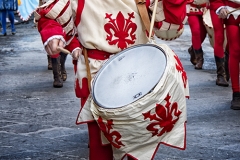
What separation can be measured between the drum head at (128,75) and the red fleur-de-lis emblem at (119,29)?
21 cm

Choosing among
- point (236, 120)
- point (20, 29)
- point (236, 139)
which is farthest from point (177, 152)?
point (20, 29)

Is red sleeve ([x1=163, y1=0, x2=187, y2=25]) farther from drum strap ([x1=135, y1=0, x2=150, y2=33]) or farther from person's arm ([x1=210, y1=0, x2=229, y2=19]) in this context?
person's arm ([x1=210, y1=0, x2=229, y2=19])

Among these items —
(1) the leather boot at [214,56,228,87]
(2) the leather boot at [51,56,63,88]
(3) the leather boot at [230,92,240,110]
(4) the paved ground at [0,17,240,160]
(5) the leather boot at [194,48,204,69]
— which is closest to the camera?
(4) the paved ground at [0,17,240,160]

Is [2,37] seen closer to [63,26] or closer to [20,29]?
[20,29]

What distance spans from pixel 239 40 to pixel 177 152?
220cm

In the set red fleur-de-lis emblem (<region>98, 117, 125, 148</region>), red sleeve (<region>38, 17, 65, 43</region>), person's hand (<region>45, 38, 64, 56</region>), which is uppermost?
red sleeve (<region>38, 17, 65, 43</region>)

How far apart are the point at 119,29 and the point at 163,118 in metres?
0.71

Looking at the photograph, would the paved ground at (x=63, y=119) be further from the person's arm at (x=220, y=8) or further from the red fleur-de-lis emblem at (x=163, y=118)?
the red fleur-de-lis emblem at (x=163, y=118)

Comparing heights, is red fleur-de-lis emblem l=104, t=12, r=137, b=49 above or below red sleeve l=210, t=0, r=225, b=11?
above

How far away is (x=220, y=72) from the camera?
8156mm

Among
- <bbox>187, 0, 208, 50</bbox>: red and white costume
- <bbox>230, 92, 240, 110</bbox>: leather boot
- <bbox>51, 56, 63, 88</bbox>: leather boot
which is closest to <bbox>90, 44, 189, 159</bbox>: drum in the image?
<bbox>230, 92, 240, 110</bbox>: leather boot

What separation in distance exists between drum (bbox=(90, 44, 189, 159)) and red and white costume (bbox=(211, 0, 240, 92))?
3.28 m

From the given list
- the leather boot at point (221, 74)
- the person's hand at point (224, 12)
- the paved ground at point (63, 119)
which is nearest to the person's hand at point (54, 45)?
the paved ground at point (63, 119)

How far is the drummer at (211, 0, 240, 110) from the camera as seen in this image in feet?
20.9
